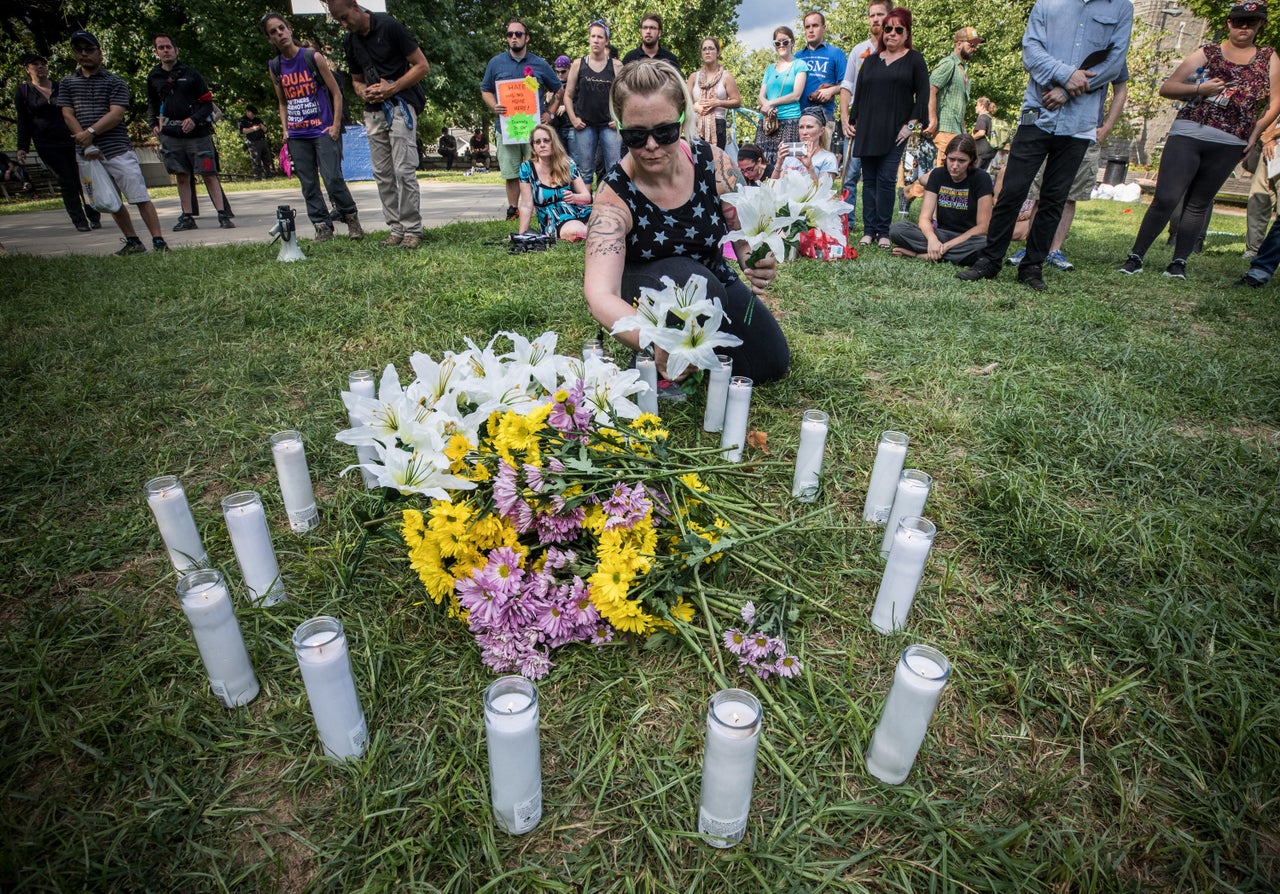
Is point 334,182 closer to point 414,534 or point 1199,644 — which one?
point 414,534

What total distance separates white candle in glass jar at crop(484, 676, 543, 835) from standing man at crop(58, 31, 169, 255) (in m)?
7.83

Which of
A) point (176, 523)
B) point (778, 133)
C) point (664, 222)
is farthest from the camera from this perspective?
point (778, 133)

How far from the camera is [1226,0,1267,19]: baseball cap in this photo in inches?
203

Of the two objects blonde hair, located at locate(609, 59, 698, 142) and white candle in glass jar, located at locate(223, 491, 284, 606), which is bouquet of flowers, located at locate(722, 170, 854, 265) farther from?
white candle in glass jar, located at locate(223, 491, 284, 606)

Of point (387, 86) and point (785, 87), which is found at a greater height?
point (785, 87)

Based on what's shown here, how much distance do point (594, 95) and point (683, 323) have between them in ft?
22.1

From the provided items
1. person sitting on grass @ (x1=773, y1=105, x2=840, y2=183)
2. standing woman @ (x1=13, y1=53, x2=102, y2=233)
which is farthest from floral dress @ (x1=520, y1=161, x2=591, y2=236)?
standing woman @ (x1=13, y1=53, x2=102, y2=233)

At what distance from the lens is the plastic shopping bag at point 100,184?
254 inches

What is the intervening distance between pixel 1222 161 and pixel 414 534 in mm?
7707

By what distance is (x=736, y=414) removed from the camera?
2.57 metres

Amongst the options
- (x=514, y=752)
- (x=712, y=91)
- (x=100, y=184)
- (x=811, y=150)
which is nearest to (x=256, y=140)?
(x=100, y=184)

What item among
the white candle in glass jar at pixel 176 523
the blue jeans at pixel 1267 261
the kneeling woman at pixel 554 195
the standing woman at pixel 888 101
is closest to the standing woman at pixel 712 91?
the standing woman at pixel 888 101

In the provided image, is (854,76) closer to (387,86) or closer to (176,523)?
(387,86)

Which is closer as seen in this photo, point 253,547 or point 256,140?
point 253,547
